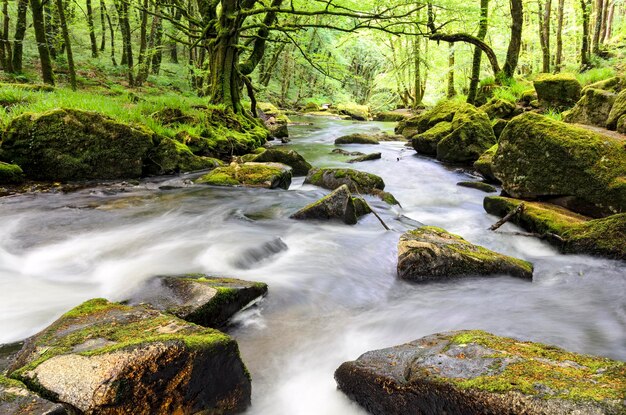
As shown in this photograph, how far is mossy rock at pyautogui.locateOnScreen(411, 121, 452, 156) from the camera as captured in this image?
12.6m

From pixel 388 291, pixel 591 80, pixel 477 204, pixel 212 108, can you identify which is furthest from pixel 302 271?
pixel 591 80

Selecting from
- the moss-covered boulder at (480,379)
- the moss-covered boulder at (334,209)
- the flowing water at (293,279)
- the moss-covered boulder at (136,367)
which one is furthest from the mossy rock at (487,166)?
the moss-covered boulder at (136,367)

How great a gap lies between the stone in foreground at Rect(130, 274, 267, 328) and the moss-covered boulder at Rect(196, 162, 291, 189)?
480cm

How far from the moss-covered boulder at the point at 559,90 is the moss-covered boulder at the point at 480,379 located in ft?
36.7

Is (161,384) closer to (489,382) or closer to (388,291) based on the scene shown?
(489,382)

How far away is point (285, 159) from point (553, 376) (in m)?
8.37

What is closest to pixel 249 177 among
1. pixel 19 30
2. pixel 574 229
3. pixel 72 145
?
pixel 72 145

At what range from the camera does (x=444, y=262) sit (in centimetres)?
433

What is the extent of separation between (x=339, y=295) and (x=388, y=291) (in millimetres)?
561

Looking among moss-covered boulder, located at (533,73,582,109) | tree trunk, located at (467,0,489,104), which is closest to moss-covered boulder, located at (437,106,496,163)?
moss-covered boulder, located at (533,73,582,109)

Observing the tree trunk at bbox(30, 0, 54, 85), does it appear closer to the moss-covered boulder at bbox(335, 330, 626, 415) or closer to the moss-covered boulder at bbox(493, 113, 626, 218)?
the moss-covered boulder at bbox(493, 113, 626, 218)

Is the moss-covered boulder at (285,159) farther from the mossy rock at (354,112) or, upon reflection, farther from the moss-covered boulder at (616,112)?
the mossy rock at (354,112)

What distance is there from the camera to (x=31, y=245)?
15.9 feet

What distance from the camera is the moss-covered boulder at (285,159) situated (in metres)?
9.55
